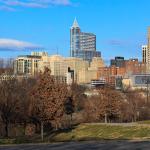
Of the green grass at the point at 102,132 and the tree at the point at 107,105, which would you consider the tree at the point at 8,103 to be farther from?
the tree at the point at 107,105

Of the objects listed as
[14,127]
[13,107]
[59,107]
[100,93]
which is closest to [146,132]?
[59,107]

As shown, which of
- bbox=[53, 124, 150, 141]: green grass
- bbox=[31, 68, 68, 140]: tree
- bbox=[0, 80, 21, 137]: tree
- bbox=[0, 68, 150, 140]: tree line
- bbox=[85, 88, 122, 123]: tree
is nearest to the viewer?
bbox=[53, 124, 150, 141]: green grass

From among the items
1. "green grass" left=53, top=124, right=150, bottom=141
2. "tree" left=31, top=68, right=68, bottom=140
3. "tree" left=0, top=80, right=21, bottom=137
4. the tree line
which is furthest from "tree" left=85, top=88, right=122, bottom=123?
"tree" left=31, top=68, right=68, bottom=140

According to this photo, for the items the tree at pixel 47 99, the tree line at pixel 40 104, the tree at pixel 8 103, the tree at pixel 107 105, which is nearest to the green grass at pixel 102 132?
the tree line at pixel 40 104

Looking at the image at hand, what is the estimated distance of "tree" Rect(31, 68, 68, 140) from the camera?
159 feet

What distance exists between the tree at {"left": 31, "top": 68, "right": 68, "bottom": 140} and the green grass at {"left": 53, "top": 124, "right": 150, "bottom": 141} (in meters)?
2.25

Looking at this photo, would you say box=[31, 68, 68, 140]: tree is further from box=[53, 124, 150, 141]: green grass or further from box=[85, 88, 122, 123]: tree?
box=[85, 88, 122, 123]: tree

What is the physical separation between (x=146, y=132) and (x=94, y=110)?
2850 cm

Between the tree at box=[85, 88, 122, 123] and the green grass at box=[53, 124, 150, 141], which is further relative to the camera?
the tree at box=[85, 88, 122, 123]

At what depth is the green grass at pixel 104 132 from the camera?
1664 inches

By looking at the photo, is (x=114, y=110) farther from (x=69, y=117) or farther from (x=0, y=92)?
(x=0, y=92)

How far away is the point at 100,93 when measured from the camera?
228 feet

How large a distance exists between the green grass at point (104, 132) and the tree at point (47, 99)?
2250mm

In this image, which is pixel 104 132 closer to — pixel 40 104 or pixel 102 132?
pixel 102 132
